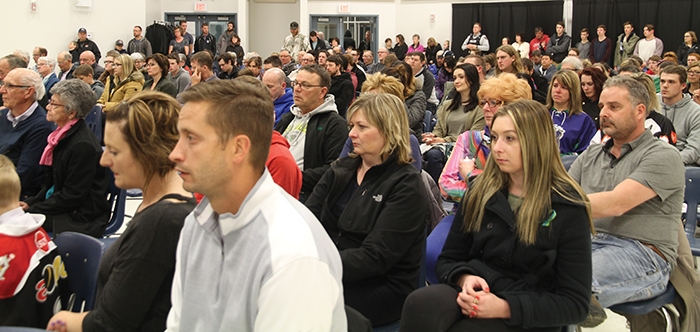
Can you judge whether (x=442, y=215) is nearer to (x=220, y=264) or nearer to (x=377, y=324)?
(x=377, y=324)

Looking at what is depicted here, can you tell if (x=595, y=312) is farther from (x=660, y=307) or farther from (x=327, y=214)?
(x=327, y=214)

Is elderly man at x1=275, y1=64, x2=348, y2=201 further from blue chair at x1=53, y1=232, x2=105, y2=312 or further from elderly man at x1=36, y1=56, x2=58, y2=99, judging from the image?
elderly man at x1=36, y1=56, x2=58, y2=99

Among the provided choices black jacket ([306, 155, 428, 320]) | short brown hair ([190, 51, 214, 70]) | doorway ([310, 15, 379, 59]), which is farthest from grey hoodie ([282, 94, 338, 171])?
doorway ([310, 15, 379, 59])

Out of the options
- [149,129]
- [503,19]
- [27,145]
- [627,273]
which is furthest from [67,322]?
[503,19]

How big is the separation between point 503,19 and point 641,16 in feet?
10.8

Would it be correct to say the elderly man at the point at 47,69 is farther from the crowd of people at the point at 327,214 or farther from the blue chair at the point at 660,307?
the blue chair at the point at 660,307

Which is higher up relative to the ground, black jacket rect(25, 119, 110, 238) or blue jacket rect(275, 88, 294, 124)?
blue jacket rect(275, 88, 294, 124)

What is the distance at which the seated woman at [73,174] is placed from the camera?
3.25 m

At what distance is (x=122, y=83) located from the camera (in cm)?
741

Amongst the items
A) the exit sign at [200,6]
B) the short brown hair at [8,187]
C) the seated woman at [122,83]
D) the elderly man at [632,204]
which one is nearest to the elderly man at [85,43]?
the exit sign at [200,6]

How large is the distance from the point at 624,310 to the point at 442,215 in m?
0.81

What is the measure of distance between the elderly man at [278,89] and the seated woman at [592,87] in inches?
Result: 91.8

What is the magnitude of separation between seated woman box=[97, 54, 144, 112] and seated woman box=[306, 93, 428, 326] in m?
5.38

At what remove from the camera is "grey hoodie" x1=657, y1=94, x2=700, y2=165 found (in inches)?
168
